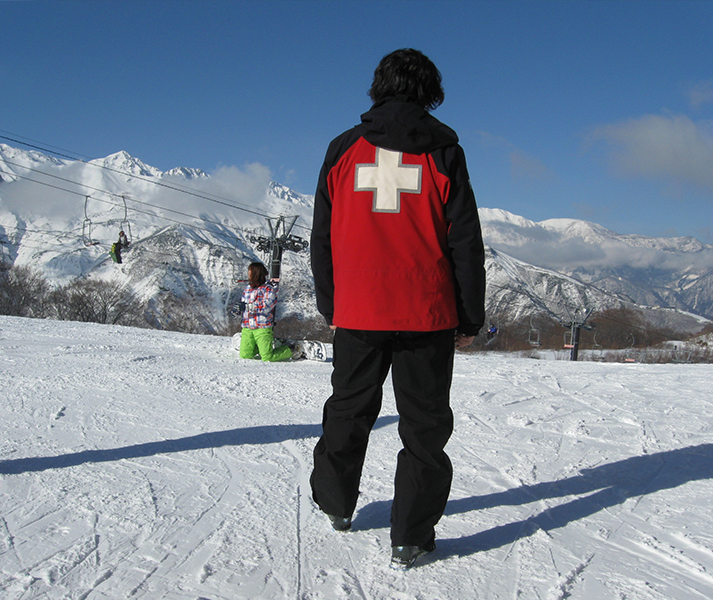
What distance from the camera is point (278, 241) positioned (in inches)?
907

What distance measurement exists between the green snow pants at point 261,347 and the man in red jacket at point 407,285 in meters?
4.25

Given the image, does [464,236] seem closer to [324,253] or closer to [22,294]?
[324,253]

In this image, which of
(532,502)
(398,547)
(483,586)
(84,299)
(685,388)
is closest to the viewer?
(483,586)

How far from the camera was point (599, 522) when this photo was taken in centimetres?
189

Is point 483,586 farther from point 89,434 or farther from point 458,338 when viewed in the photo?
point 89,434

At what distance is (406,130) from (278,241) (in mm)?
21926

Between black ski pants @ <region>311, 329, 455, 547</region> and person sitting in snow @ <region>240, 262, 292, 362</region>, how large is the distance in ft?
13.9

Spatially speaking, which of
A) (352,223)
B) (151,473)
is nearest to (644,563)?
(352,223)

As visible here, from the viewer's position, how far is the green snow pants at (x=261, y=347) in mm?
5803

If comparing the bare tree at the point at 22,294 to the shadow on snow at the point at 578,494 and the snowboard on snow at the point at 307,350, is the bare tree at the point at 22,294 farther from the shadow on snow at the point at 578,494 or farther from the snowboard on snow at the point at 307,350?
the shadow on snow at the point at 578,494

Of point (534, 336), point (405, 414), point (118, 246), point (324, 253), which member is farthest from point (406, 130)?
point (534, 336)

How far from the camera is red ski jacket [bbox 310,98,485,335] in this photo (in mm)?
1540

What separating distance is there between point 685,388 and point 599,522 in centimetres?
389

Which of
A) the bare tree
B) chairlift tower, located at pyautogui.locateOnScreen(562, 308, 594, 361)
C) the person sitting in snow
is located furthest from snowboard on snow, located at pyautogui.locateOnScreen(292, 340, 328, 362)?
the bare tree
